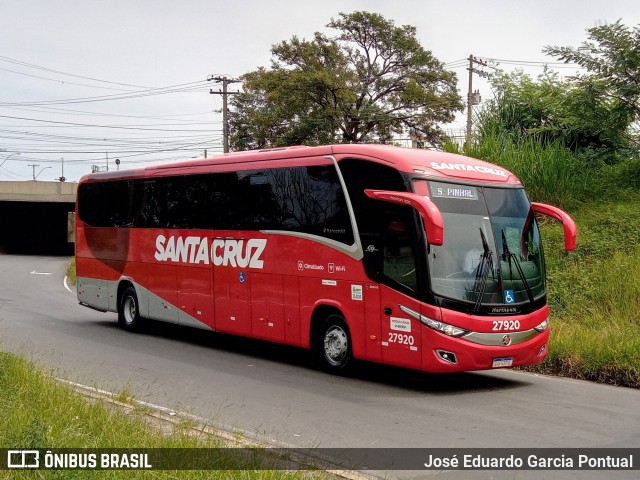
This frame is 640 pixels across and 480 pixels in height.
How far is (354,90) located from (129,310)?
30.5 m

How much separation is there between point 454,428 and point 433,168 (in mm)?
3871

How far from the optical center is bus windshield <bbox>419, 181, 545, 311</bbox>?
35.8 feet

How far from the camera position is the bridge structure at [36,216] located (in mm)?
66500

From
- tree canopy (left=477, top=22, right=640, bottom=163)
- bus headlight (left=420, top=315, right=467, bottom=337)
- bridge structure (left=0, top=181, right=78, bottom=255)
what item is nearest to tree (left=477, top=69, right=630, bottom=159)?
tree canopy (left=477, top=22, right=640, bottom=163)

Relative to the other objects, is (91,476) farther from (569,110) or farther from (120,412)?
(569,110)

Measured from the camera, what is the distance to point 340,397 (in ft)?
35.2

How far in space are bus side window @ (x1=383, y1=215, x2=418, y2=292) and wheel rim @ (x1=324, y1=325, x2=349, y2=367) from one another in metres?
1.41

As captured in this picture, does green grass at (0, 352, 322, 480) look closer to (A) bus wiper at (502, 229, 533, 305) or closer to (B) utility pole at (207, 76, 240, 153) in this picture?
(A) bus wiper at (502, 229, 533, 305)

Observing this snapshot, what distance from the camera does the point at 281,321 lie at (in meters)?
13.5

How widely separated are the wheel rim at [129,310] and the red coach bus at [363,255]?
1.87 meters

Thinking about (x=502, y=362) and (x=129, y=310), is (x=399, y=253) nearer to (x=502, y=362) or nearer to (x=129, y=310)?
(x=502, y=362)

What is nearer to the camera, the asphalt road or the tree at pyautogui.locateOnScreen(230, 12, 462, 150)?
the asphalt road

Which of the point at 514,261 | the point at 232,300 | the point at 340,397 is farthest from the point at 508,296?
the point at 232,300

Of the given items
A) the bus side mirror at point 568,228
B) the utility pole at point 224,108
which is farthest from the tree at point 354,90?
the bus side mirror at point 568,228
